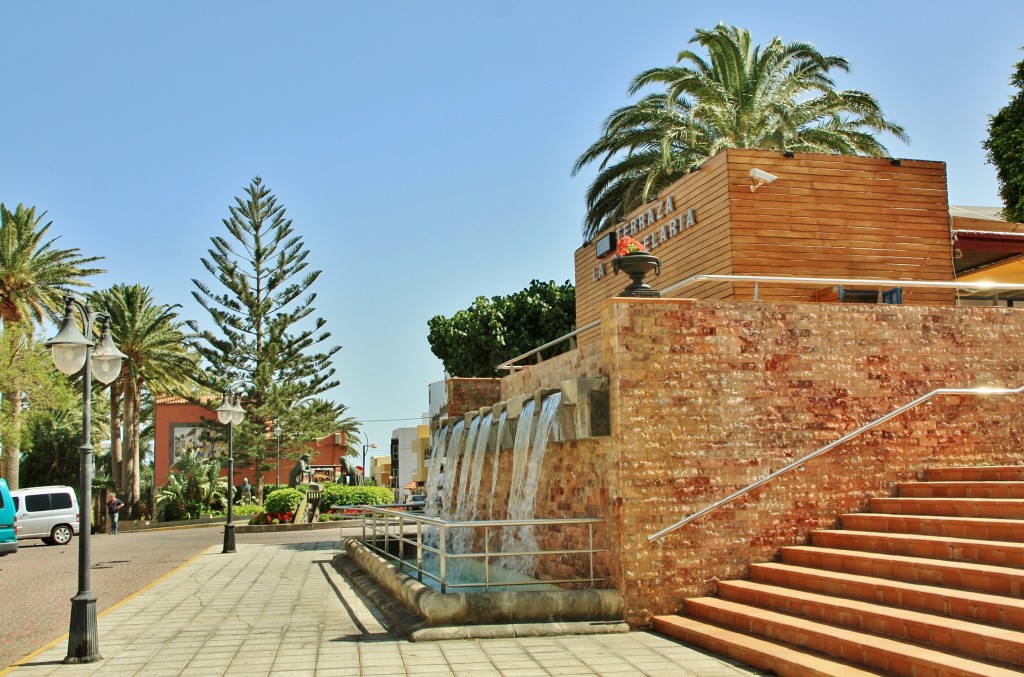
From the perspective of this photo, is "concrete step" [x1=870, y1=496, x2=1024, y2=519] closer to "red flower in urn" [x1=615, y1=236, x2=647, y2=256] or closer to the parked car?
"red flower in urn" [x1=615, y1=236, x2=647, y2=256]

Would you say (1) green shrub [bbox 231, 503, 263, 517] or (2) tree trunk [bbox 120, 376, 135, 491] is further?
(2) tree trunk [bbox 120, 376, 135, 491]

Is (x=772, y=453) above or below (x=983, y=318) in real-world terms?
below

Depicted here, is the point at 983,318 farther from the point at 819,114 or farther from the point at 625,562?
the point at 819,114

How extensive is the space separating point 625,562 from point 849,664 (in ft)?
8.46

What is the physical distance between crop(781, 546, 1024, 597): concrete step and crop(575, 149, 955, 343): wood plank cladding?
4689mm

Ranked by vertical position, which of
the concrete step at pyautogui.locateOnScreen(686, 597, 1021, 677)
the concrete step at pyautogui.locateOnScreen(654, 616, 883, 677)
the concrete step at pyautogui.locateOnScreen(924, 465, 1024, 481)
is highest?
the concrete step at pyautogui.locateOnScreen(924, 465, 1024, 481)

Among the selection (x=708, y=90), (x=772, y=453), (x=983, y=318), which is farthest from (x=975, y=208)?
(x=772, y=453)

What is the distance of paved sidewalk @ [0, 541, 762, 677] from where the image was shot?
6871mm

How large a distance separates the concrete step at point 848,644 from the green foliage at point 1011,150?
15.2m

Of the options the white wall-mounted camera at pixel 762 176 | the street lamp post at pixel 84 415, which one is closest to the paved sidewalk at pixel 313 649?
the street lamp post at pixel 84 415

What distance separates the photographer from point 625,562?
8.43 metres

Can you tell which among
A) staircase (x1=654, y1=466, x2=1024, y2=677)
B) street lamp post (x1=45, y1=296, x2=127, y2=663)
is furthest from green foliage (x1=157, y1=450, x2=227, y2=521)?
staircase (x1=654, y1=466, x2=1024, y2=677)

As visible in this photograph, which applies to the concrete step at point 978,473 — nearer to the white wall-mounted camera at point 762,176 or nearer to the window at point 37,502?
the white wall-mounted camera at point 762,176

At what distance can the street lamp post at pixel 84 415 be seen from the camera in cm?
762
